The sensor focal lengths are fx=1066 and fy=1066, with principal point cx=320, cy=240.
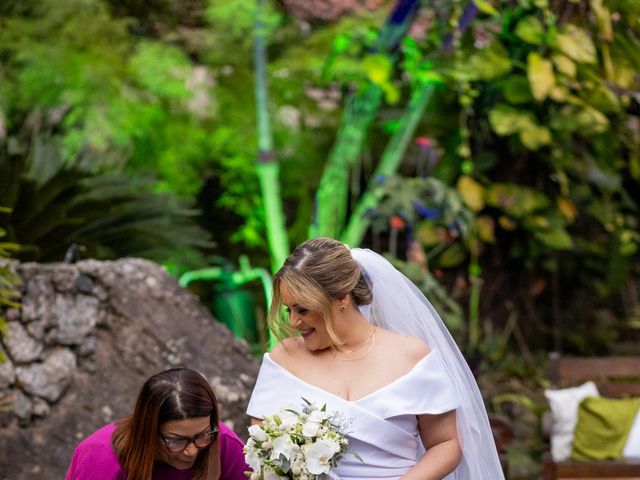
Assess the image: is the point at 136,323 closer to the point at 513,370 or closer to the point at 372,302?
the point at 372,302

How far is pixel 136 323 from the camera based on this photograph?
17.4 ft

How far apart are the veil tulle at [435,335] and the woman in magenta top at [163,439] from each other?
2.06 ft

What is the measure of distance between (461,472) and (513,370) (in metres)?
5.86

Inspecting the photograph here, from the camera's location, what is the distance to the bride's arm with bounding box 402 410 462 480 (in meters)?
3.23

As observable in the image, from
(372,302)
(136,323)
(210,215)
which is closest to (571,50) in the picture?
(210,215)

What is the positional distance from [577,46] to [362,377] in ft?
18.5

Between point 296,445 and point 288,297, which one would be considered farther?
point 288,297

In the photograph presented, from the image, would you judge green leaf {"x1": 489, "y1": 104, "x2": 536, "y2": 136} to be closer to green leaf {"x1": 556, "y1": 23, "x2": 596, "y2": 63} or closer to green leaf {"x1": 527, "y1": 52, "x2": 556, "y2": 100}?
green leaf {"x1": 527, "y1": 52, "x2": 556, "y2": 100}

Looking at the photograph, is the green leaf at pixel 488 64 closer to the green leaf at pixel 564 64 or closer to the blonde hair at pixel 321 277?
the green leaf at pixel 564 64

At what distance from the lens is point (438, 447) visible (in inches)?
130

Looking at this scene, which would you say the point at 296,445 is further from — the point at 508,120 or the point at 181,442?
the point at 508,120

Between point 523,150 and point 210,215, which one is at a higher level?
point 523,150

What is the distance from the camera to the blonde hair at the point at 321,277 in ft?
10.4

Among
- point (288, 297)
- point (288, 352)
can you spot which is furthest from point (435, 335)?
point (288, 297)
